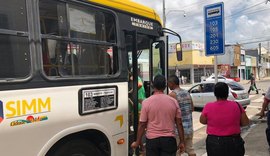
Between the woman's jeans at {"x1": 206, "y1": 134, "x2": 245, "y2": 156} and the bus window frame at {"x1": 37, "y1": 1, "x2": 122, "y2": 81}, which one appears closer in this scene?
the bus window frame at {"x1": 37, "y1": 1, "x2": 122, "y2": 81}

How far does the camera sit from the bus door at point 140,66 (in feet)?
18.0

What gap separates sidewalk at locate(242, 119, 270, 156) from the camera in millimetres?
7633

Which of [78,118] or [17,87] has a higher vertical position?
[17,87]

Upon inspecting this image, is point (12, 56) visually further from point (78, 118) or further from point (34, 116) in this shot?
point (78, 118)

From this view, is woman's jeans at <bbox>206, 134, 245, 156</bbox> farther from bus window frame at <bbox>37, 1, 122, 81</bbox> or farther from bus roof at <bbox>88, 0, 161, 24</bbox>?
bus roof at <bbox>88, 0, 161, 24</bbox>

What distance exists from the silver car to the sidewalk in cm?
326

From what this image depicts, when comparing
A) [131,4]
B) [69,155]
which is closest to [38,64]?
[69,155]

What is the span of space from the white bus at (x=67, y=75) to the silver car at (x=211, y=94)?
10092 mm

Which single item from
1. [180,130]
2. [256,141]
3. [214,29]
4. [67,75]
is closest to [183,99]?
[180,130]

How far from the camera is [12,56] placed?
11.7ft

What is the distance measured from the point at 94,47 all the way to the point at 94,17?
1.43 feet

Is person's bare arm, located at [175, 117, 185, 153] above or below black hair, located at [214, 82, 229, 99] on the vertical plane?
below

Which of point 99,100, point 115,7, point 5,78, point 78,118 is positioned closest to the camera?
point 5,78

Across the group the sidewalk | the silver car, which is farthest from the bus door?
the silver car
